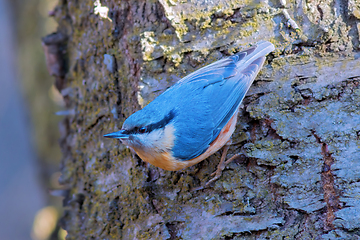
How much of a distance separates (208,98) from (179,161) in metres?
0.49

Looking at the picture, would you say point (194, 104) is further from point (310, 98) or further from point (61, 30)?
point (61, 30)

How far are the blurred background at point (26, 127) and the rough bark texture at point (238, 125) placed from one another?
3.07 meters

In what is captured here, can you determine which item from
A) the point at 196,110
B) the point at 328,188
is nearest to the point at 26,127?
the point at 196,110

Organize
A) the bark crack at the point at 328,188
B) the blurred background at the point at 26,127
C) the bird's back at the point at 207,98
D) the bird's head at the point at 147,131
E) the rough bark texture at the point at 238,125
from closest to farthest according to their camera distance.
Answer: the bark crack at the point at 328,188 → the rough bark texture at the point at 238,125 → the bird's head at the point at 147,131 → the bird's back at the point at 207,98 → the blurred background at the point at 26,127

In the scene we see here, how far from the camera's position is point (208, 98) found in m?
2.19

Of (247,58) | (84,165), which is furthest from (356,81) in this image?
(84,165)

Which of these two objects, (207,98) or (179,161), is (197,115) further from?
(179,161)

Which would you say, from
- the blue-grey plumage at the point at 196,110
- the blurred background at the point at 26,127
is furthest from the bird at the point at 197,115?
the blurred background at the point at 26,127

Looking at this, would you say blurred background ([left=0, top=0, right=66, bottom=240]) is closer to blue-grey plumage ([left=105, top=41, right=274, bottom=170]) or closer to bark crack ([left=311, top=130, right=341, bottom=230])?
blue-grey plumage ([left=105, top=41, right=274, bottom=170])

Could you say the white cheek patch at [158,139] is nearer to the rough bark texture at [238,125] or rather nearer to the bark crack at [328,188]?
the rough bark texture at [238,125]

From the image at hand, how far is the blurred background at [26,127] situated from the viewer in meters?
5.28

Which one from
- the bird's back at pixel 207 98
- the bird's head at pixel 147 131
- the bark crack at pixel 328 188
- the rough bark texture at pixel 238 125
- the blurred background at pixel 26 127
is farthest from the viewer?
the blurred background at pixel 26 127

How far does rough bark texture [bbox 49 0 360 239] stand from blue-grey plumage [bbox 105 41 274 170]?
8cm

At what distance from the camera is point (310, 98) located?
1.87 meters
